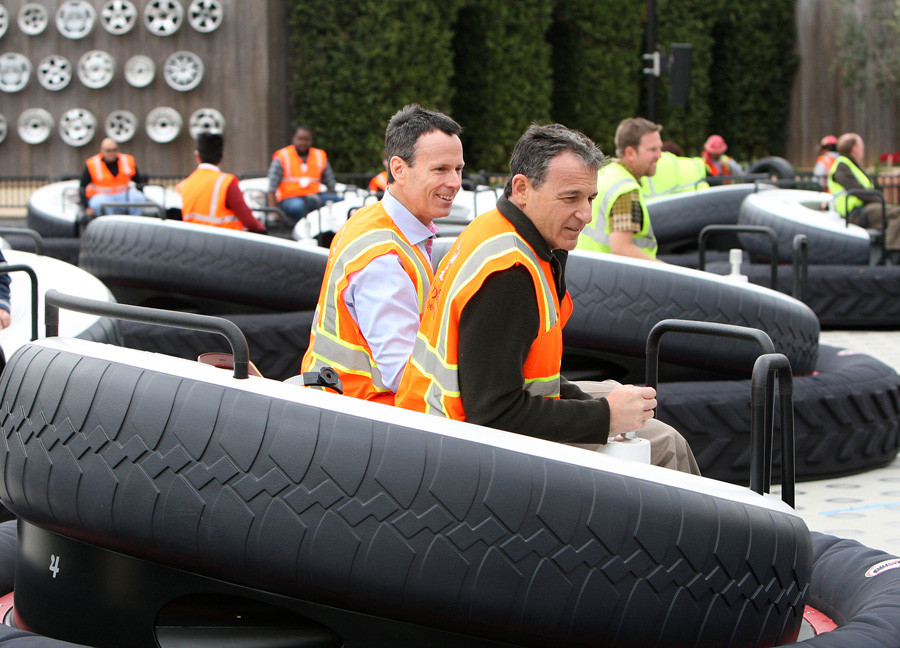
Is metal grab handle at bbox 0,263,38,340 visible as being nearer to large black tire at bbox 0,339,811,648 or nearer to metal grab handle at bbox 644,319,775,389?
large black tire at bbox 0,339,811,648

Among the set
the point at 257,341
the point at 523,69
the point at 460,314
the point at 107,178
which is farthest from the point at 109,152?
the point at 460,314

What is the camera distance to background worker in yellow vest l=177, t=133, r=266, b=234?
29.1 feet

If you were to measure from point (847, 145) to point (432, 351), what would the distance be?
1021 cm

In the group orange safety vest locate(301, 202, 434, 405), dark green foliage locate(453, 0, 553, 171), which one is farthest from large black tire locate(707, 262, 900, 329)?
dark green foliage locate(453, 0, 553, 171)

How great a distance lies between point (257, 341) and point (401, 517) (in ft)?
15.1

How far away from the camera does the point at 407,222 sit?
12.2 ft

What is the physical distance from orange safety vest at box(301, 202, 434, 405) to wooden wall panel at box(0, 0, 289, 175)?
19.4m

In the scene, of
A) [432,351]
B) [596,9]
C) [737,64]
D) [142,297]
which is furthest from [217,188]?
[737,64]

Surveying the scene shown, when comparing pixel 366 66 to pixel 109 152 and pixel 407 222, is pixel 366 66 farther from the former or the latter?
pixel 407 222

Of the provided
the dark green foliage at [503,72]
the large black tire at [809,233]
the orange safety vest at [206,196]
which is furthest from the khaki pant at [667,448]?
the dark green foliage at [503,72]

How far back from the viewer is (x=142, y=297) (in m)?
7.56

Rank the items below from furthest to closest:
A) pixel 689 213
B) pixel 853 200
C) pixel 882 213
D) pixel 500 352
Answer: pixel 853 200 < pixel 689 213 < pixel 882 213 < pixel 500 352

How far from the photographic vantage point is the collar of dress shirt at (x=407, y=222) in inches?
146

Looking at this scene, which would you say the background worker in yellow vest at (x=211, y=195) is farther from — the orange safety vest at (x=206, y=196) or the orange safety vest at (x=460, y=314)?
the orange safety vest at (x=460, y=314)
